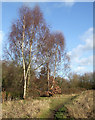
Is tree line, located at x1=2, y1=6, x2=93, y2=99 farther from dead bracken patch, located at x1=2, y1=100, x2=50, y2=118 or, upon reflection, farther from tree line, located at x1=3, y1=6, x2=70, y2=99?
dead bracken patch, located at x1=2, y1=100, x2=50, y2=118

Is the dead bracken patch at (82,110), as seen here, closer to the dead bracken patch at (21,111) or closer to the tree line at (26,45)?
the dead bracken patch at (21,111)

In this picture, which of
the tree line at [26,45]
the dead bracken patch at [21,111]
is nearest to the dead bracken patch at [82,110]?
the dead bracken patch at [21,111]

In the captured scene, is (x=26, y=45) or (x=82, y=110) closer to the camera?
(x=82, y=110)

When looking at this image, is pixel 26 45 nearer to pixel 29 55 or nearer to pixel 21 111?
pixel 29 55

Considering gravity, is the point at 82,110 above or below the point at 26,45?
below

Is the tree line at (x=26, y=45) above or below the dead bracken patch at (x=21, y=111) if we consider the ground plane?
above

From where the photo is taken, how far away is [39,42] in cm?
663

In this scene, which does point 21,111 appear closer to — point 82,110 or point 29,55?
point 82,110

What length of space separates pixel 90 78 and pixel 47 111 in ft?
20.8

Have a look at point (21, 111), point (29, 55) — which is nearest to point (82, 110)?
point (21, 111)

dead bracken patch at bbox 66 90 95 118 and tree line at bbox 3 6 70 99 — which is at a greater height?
tree line at bbox 3 6 70 99

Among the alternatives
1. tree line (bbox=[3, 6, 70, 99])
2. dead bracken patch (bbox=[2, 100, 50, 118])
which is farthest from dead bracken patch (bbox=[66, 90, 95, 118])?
tree line (bbox=[3, 6, 70, 99])

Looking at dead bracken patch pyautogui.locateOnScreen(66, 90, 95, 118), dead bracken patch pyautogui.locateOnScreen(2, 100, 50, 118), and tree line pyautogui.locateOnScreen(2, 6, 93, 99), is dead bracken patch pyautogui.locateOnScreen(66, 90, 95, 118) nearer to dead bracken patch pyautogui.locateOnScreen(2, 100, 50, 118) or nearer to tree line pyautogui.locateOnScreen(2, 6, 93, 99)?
dead bracken patch pyautogui.locateOnScreen(2, 100, 50, 118)

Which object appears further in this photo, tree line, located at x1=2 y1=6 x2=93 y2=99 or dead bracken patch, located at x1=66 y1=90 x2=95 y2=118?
tree line, located at x1=2 y1=6 x2=93 y2=99
